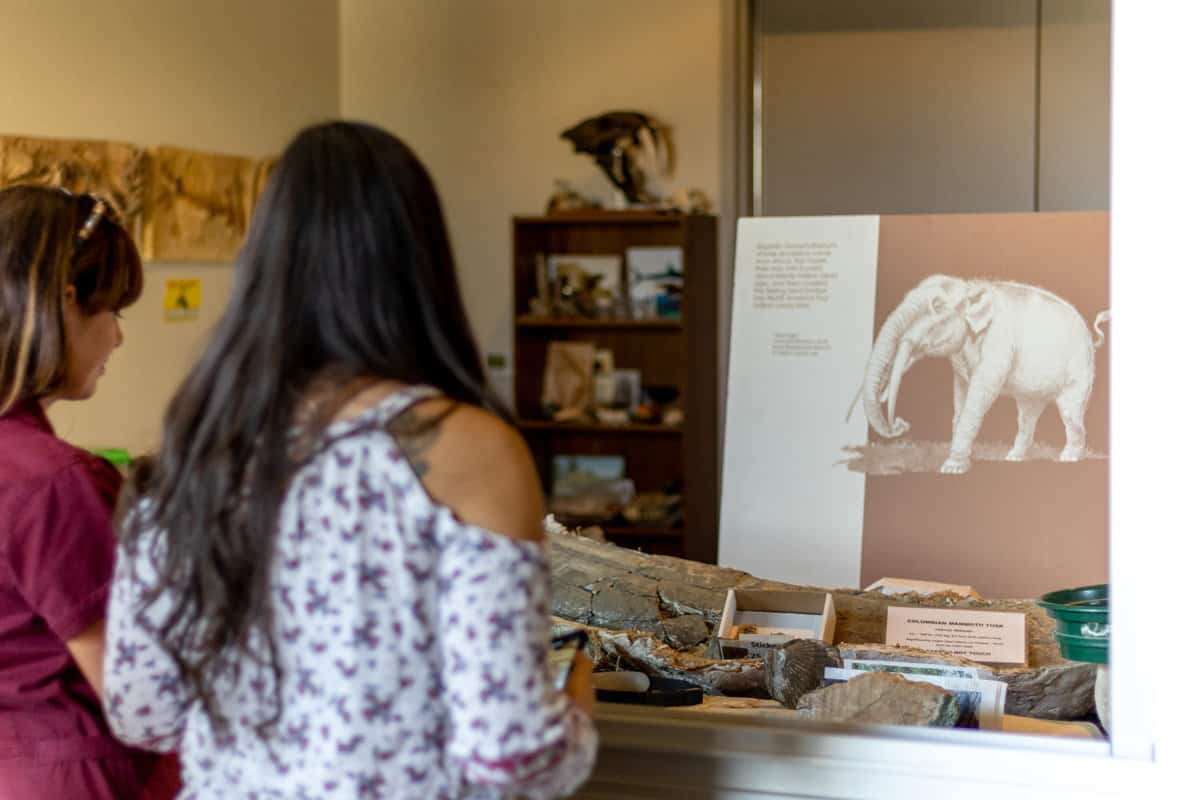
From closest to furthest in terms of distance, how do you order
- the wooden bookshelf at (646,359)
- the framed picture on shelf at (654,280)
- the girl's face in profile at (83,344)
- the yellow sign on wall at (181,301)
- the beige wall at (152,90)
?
the girl's face in profile at (83,344), the beige wall at (152,90), the yellow sign on wall at (181,301), the wooden bookshelf at (646,359), the framed picture on shelf at (654,280)

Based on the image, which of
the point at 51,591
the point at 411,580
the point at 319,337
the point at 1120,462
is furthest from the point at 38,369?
the point at 1120,462

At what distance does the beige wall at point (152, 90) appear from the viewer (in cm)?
437

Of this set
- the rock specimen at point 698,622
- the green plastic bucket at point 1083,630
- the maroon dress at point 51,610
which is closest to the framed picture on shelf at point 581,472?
the rock specimen at point 698,622

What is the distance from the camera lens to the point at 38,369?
1.33 metres

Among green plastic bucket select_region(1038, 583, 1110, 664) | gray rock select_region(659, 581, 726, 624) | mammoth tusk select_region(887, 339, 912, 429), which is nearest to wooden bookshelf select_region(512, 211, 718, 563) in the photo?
mammoth tusk select_region(887, 339, 912, 429)

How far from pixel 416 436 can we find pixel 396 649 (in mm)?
165

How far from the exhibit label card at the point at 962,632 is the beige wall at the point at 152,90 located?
2453 mm

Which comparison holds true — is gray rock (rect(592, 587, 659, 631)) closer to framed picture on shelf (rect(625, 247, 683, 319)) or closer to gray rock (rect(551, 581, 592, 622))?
gray rock (rect(551, 581, 592, 622))

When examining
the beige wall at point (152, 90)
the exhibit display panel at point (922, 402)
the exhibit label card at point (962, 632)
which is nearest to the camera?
the exhibit label card at point (962, 632)

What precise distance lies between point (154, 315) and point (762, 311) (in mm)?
2796

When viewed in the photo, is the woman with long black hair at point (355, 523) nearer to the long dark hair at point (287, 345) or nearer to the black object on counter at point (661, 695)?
the long dark hair at point (287, 345)

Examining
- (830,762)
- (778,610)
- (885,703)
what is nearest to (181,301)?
(778,610)

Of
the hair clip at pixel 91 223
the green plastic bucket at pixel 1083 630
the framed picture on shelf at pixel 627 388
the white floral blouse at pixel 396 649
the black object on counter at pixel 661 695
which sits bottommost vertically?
the black object on counter at pixel 661 695

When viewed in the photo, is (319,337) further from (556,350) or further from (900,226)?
(556,350)
